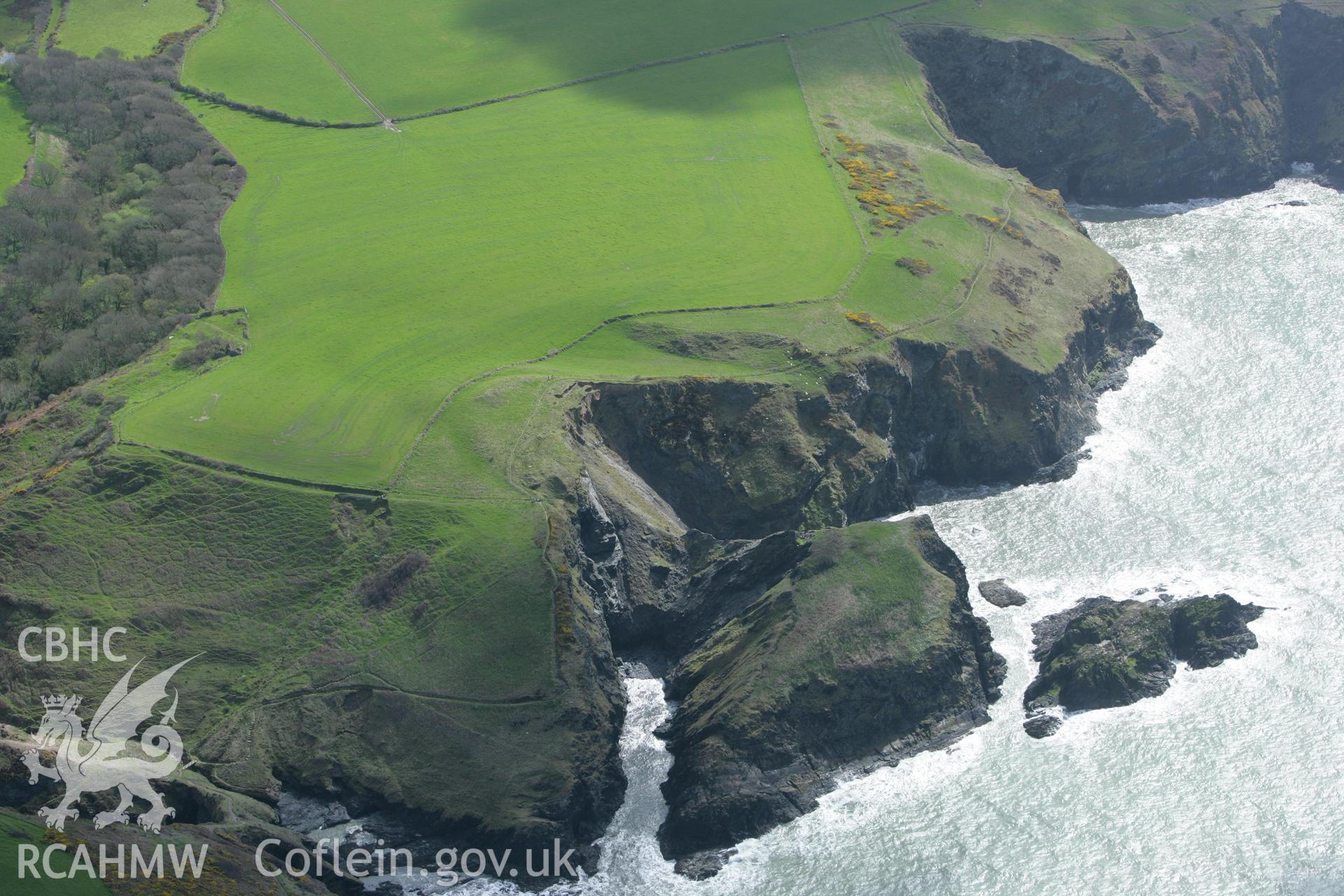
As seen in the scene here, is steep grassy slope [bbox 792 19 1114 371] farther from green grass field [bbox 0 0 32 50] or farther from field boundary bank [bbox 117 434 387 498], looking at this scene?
green grass field [bbox 0 0 32 50]

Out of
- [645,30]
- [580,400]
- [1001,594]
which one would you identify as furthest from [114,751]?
[645,30]

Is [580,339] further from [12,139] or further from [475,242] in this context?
[12,139]

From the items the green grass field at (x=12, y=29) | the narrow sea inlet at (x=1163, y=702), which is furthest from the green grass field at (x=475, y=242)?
the green grass field at (x=12, y=29)

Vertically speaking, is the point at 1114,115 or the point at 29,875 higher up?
the point at 29,875

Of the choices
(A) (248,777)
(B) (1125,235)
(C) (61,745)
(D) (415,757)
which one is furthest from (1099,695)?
(B) (1125,235)

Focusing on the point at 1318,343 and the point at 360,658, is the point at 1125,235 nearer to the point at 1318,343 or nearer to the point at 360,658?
the point at 1318,343

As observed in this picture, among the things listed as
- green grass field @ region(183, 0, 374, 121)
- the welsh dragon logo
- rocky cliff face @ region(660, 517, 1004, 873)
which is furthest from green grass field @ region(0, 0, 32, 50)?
rocky cliff face @ region(660, 517, 1004, 873)

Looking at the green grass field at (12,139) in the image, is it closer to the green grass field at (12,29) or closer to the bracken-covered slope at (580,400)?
the green grass field at (12,29)
